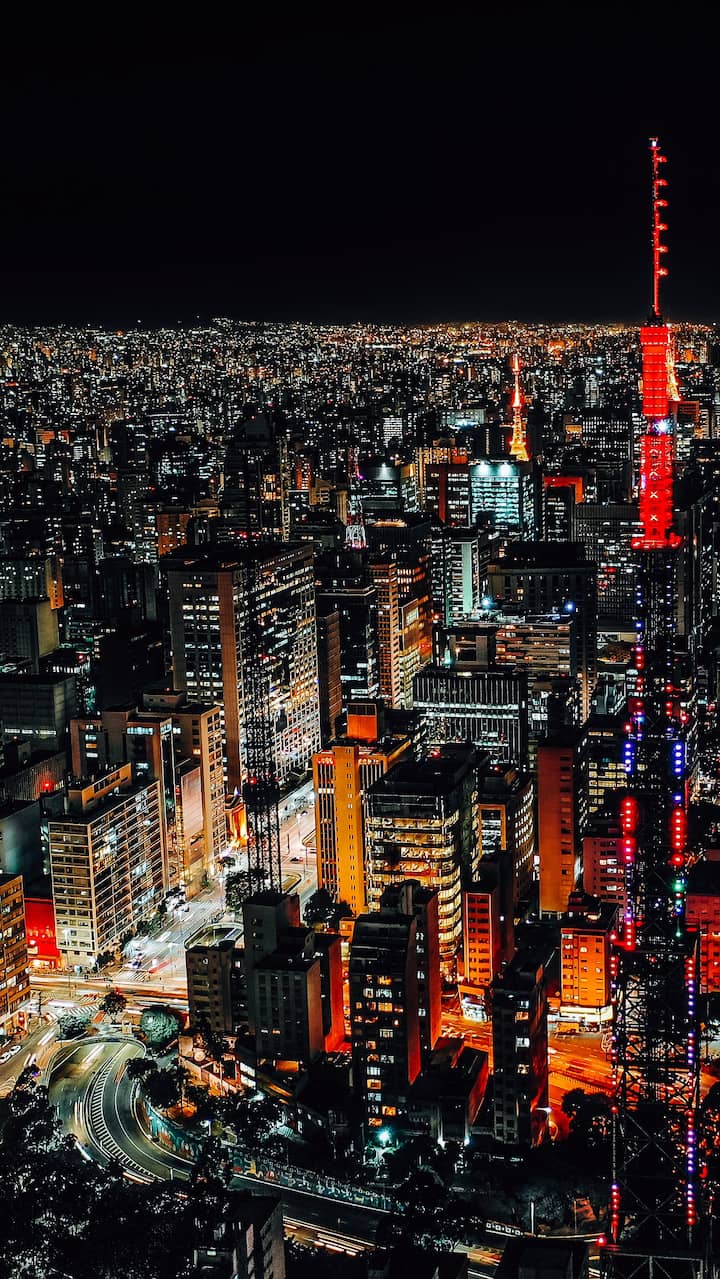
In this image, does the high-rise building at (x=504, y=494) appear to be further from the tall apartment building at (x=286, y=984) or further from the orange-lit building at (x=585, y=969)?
the tall apartment building at (x=286, y=984)

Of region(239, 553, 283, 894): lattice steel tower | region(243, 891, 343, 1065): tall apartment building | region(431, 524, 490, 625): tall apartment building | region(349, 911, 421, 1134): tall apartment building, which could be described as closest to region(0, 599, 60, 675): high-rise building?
region(239, 553, 283, 894): lattice steel tower

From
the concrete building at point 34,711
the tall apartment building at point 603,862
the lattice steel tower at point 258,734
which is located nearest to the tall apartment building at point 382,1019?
the tall apartment building at point 603,862

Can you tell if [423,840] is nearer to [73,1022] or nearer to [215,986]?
[215,986]

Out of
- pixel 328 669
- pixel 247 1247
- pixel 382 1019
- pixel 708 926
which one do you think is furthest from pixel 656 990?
pixel 328 669

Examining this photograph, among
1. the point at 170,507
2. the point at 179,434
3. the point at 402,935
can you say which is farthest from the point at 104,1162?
the point at 179,434

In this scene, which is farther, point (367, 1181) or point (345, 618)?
point (345, 618)

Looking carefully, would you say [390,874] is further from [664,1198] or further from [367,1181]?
[664,1198]

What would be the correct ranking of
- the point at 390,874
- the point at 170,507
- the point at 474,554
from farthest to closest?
1. the point at 170,507
2. the point at 474,554
3. the point at 390,874

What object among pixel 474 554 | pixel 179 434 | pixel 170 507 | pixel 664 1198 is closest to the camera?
pixel 664 1198
